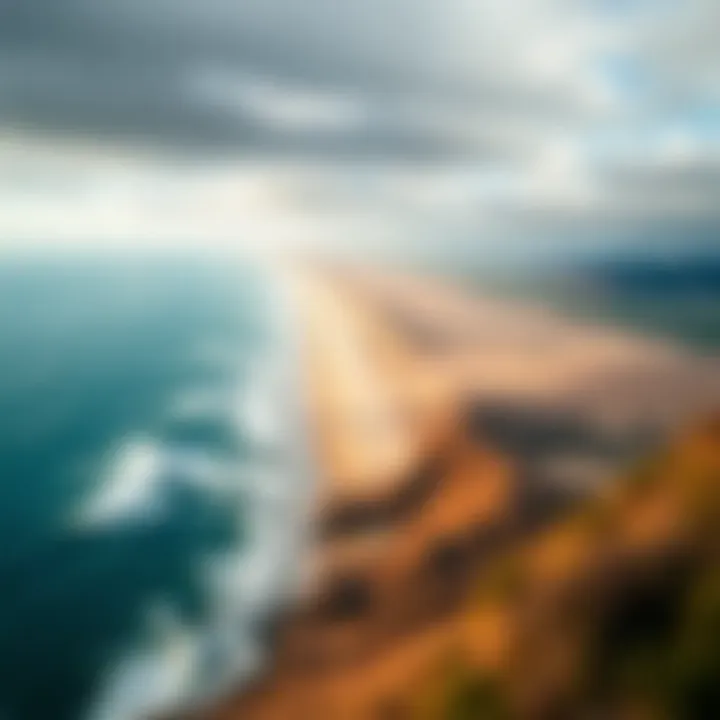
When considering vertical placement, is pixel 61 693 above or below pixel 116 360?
below

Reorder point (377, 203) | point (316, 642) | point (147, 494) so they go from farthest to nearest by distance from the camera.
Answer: point (377, 203) < point (147, 494) < point (316, 642)

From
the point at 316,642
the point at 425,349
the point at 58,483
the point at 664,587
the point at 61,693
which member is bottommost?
the point at 664,587

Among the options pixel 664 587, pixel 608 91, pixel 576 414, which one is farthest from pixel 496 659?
pixel 608 91

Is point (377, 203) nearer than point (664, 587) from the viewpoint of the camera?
No

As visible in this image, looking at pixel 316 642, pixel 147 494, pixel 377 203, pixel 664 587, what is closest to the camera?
pixel 664 587

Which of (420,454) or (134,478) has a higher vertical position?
(134,478)

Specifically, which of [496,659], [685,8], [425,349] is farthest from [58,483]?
[685,8]

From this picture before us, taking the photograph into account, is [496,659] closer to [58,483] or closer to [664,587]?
[664,587]
